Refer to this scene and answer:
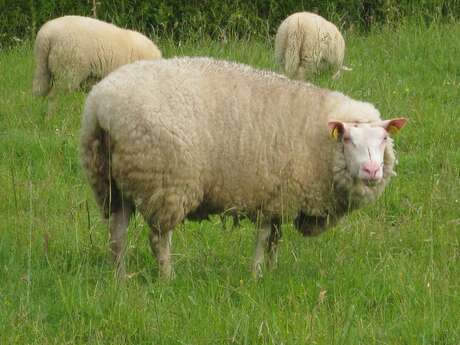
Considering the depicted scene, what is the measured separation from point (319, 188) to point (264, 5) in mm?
7801

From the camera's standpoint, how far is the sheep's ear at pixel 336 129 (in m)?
5.51

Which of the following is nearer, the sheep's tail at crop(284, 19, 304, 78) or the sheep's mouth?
the sheep's mouth

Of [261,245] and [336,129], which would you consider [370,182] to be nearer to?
[336,129]

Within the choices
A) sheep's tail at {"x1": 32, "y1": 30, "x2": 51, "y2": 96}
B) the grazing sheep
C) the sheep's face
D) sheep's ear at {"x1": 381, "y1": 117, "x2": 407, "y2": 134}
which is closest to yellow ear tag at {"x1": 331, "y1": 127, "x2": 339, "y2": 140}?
the sheep's face

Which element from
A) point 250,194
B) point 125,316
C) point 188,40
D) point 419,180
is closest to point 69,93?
point 188,40

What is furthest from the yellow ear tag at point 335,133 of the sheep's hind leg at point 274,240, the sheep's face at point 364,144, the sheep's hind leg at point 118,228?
the sheep's hind leg at point 118,228

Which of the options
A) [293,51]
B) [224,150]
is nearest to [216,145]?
[224,150]

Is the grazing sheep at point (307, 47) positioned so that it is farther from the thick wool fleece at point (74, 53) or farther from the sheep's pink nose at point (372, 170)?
the sheep's pink nose at point (372, 170)

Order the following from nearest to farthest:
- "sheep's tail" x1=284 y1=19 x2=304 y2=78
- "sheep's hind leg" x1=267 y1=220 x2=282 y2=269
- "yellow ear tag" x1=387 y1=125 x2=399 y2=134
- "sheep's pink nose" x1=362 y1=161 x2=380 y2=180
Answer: "sheep's pink nose" x1=362 y1=161 x2=380 y2=180, "yellow ear tag" x1=387 y1=125 x2=399 y2=134, "sheep's hind leg" x1=267 y1=220 x2=282 y2=269, "sheep's tail" x1=284 y1=19 x2=304 y2=78

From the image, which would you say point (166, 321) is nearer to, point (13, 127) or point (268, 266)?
point (268, 266)

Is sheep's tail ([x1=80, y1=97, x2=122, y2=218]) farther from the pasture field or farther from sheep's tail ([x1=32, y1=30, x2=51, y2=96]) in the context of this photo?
sheep's tail ([x1=32, y1=30, x2=51, y2=96])

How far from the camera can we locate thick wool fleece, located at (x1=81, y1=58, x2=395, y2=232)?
17.3ft

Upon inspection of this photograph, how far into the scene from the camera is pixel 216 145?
545 centimetres

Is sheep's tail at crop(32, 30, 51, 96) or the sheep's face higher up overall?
the sheep's face
